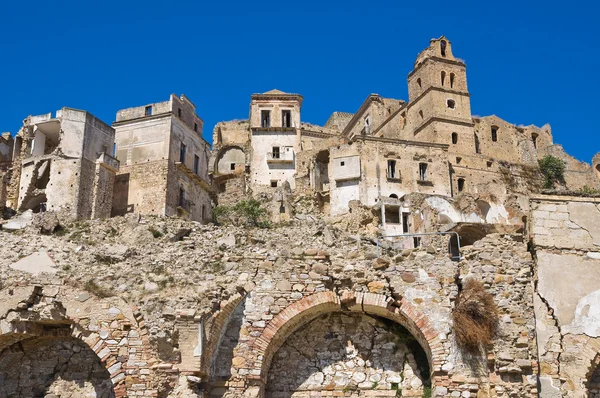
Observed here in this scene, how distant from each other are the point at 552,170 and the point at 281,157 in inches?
945

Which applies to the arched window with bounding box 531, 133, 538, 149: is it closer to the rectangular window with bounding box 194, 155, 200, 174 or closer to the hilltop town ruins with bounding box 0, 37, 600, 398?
the rectangular window with bounding box 194, 155, 200, 174

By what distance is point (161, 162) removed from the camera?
115 ft

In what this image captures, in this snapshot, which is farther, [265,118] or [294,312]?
[265,118]

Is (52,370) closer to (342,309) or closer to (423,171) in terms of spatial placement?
(342,309)

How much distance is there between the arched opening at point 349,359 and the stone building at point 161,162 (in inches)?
758

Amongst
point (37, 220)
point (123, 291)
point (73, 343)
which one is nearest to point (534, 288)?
point (123, 291)

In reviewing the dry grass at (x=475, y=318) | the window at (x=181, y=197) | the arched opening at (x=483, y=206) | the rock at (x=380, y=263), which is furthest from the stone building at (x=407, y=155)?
the dry grass at (x=475, y=318)

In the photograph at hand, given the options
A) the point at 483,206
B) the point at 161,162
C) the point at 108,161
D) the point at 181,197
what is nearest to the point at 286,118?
the point at 483,206

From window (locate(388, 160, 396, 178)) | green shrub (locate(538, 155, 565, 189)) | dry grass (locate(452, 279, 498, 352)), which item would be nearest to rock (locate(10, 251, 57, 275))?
dry grass (locate(452, 279, 498, 352))

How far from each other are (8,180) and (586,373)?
1129 inches

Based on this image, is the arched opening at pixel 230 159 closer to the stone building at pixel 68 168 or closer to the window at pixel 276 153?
the window at pixel 276 153

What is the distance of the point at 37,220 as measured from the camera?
69.4ft

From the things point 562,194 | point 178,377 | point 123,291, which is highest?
point 562,194

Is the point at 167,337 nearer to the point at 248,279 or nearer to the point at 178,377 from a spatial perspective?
the point at 178,377
